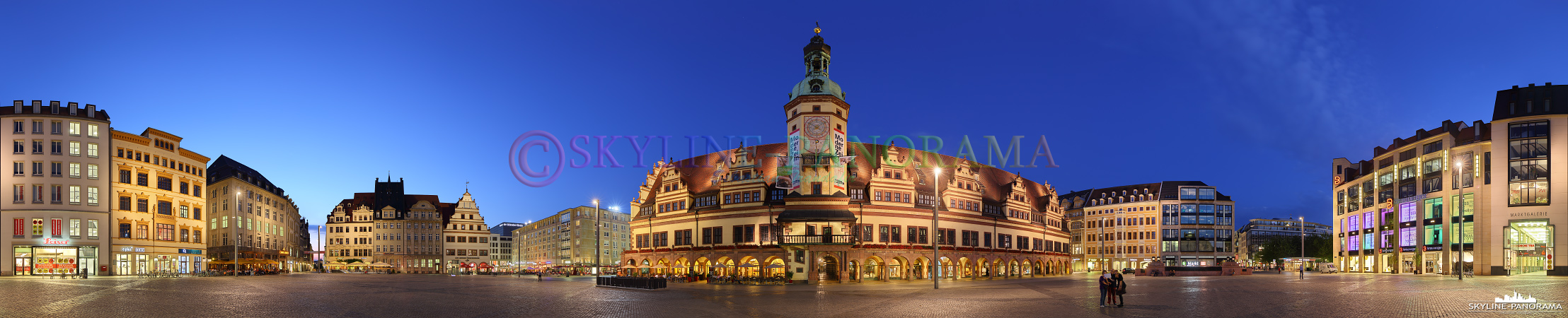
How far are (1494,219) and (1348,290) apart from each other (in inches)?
2074

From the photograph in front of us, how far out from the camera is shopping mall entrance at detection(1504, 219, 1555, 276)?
3172 inches

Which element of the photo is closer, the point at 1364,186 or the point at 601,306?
the point at 601,306

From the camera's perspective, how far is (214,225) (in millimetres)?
113562

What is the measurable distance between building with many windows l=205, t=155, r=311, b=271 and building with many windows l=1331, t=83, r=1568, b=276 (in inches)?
5031

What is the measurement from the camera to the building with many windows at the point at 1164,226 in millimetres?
156375

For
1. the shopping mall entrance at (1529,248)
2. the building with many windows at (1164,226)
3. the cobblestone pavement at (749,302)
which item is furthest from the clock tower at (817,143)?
the building with many windows at (1164,226)

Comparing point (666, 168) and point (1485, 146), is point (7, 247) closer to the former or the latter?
point (666, 168)

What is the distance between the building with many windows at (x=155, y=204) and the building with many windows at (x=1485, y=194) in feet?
401

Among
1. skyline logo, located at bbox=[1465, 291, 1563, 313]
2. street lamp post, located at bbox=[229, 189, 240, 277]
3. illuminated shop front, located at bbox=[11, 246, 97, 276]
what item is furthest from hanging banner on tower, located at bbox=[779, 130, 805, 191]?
street lamp post, located at bbox=[229, 189, 240, 277]

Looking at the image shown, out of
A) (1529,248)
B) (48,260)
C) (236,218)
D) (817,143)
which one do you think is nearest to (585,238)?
(236,218)

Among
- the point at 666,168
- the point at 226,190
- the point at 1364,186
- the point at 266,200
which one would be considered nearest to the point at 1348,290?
the point at 666,168

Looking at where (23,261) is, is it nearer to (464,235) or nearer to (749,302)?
(749,302)

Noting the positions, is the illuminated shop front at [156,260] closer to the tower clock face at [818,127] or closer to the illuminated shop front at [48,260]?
the illuminated shop front at [48,260]

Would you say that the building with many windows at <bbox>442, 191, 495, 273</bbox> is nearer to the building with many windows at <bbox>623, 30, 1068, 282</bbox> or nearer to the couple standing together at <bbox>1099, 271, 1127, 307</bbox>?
the building with many windows at <bbox>623, 30, 1068, 282</bbox>
